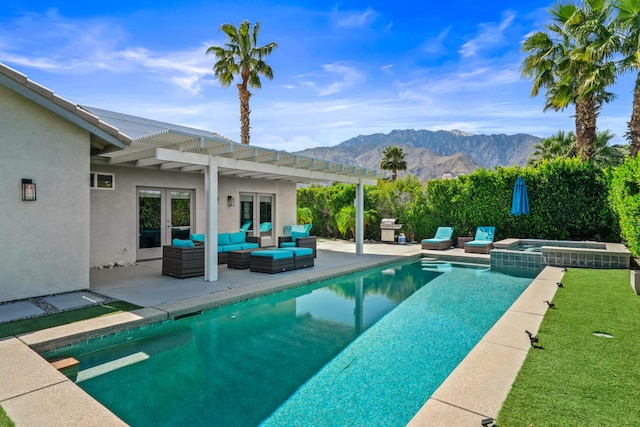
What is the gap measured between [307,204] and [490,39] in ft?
42.4

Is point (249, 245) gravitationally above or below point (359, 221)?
below

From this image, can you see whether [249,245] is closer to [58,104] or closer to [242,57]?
[58,104]

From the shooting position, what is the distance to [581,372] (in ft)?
12.3

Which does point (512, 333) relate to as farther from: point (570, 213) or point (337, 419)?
point (570, 213)

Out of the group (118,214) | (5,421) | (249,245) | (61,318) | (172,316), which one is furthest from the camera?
(249,245)

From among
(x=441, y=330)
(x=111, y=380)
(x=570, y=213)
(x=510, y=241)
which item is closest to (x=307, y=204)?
(x=510, y=241)

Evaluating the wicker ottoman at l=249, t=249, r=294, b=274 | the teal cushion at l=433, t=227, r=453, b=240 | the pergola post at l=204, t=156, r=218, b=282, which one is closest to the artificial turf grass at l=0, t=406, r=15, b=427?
the pergola post at l=204, t=156, r=218, b=282

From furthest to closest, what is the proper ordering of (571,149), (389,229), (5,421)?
1. (571,149)
2. (389,229)
3. (5,421)

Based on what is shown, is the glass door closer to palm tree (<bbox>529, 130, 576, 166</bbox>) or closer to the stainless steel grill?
the stainless steel grill

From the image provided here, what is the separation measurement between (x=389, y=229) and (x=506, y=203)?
528cm

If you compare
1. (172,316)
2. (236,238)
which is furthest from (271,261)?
(172,316)

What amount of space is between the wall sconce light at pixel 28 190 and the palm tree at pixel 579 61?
16828 mm

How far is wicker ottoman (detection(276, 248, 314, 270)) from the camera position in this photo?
412 inches

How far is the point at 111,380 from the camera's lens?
166 inches
